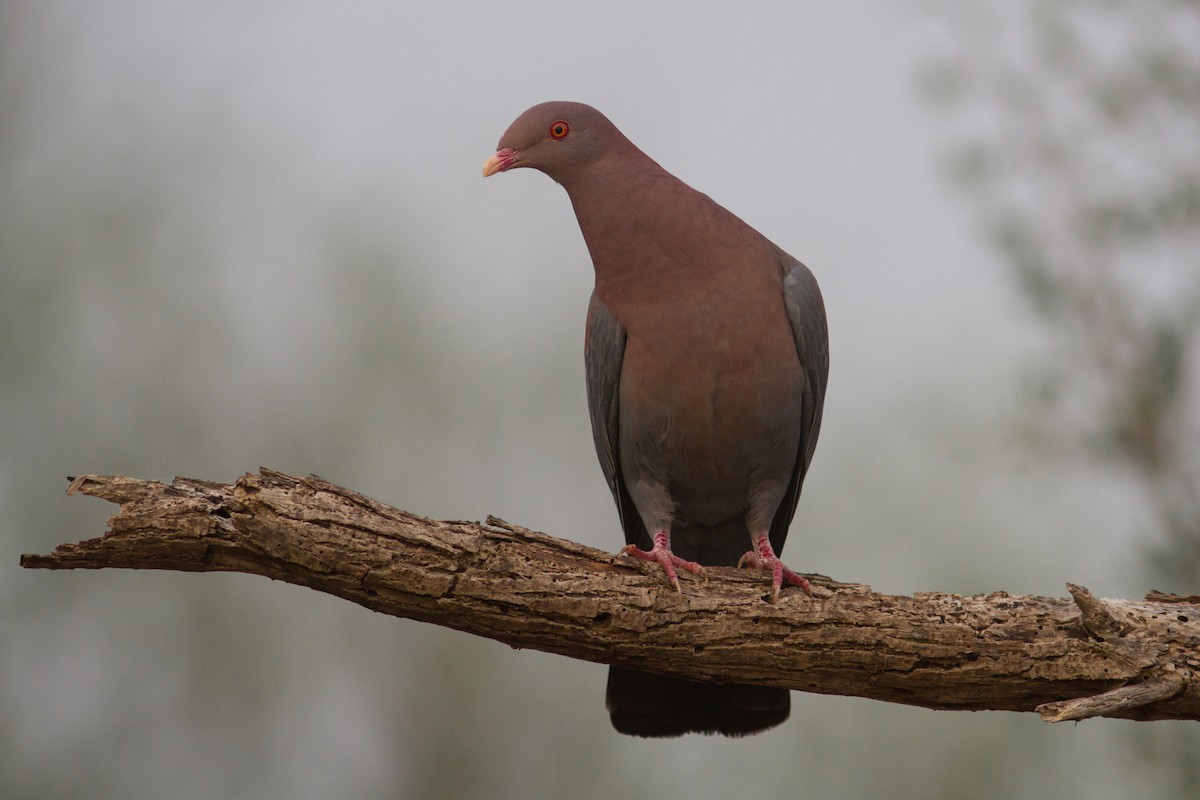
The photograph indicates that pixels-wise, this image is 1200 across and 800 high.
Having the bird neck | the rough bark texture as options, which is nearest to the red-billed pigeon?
the bird neck

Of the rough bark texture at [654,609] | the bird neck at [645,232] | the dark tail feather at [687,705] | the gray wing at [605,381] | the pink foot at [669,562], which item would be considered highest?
the bird neck at [645,232]

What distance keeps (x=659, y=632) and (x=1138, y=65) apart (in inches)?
180

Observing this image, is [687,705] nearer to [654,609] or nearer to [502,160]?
[654,609]

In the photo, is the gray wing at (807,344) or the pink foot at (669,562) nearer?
the pink foot at (669,562)

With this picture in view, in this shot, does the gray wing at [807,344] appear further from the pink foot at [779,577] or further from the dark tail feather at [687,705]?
the dark tail feather at [687,705]

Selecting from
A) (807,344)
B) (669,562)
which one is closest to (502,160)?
(807,344)

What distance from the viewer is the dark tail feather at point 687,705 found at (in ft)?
13.7

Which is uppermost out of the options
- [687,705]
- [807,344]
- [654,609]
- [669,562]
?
[807,344]

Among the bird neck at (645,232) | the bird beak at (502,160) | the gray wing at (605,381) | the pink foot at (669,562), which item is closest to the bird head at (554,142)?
the bird beak at (502,160)

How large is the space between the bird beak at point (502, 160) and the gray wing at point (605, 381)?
2.10 ft

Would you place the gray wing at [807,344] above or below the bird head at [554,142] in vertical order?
below

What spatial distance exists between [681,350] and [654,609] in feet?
3.52

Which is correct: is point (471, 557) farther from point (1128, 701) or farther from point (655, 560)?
point (1128, 701)

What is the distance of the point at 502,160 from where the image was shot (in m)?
4.42
